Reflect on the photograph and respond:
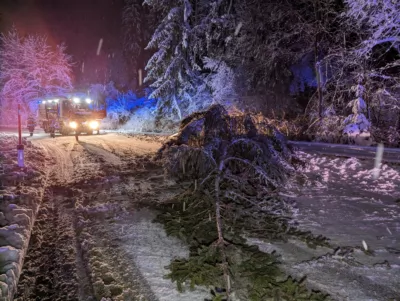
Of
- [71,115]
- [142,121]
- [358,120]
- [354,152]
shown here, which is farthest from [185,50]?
[354,152]

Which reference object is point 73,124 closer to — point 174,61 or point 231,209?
point 174,61

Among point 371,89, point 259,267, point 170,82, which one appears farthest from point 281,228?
point 170,82

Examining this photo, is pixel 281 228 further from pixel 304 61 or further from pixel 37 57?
pixel 37 57

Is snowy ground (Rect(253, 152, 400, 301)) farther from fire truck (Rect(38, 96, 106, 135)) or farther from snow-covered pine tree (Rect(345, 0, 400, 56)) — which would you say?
fire truck (Rect(38, 96, 106, 135))

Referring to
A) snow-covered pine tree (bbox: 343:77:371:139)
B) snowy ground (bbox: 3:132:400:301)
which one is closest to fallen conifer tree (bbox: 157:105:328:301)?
snowy ground (bbox: 3:132:400:301)

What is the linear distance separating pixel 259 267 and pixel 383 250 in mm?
1861

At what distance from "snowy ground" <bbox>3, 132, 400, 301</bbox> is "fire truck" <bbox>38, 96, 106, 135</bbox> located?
13.4m

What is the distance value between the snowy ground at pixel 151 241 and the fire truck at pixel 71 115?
13.4 m

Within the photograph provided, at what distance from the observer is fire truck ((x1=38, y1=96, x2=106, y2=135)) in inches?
800

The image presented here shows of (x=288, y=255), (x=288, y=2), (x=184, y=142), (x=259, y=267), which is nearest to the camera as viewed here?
(x=259, y=267)

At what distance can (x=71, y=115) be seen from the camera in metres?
20.2

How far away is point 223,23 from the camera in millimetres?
19609

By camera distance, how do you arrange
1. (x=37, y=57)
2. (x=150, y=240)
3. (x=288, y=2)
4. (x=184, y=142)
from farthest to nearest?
(x=37, y=57) < (x=288, y=2) < (x=184, y=142) < (x=150, y=240)

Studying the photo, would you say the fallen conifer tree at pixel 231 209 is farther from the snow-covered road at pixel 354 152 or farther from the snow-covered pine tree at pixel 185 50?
the snow-covered pine tree at pixel 185 50
